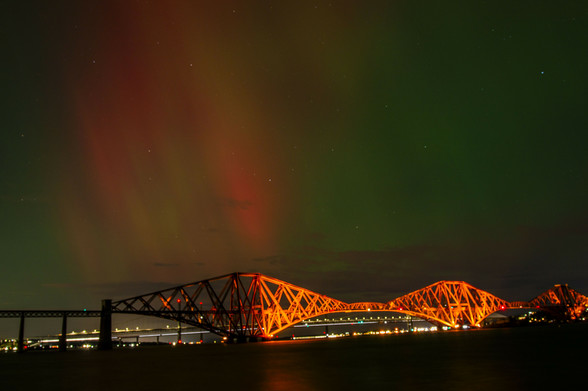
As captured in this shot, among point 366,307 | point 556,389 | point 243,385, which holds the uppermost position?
point 366,307

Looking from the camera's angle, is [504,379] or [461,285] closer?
[504,379]

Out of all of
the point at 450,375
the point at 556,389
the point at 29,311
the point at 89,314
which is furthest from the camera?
the point at 89,314

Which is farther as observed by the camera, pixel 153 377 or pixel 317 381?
pixel 153 377

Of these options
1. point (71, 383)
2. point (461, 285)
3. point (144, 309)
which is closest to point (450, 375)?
point (71, 383)

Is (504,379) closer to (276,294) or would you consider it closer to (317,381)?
(317,381)

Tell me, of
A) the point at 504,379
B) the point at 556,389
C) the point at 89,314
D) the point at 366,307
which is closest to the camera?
the point at 556,389

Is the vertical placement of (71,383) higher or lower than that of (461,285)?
lower

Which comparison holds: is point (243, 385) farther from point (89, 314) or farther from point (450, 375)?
point (89, 314)

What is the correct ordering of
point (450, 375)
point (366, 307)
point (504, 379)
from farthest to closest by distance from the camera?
A: point (366, 307) < point (450, 375) < point (504, 379)

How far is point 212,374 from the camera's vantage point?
35844 millimetres

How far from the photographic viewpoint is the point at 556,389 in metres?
23.0

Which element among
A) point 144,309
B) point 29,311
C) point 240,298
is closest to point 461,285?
point 240,298

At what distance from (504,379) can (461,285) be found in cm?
17420

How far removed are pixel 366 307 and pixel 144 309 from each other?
9355cm
